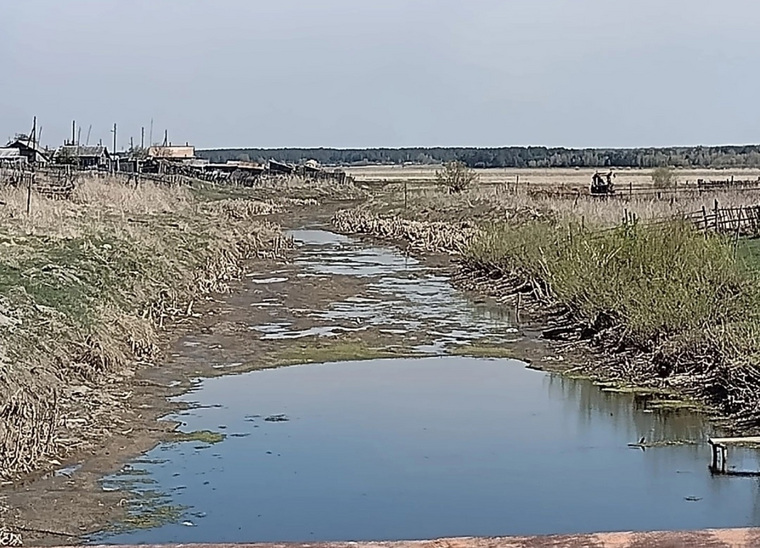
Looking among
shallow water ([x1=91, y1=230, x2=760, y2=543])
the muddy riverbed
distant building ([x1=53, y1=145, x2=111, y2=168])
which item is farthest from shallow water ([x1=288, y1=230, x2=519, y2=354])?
distant building ([x1=53, y1=145, x2=111, y2=168])

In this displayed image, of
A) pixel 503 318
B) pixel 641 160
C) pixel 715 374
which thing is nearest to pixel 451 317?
pixel 503 318

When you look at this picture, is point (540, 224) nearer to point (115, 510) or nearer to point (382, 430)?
point (382, 430)

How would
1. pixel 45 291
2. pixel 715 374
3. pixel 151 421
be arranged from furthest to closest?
pixel 45 291, pixel 715 374, pixel 151 421

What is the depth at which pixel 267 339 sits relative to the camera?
62.1 feet

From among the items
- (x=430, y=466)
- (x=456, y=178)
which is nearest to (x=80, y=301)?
(x=430, y=466)

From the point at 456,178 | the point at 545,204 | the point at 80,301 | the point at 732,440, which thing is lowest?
the point at 732,440

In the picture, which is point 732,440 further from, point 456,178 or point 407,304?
point 456,178

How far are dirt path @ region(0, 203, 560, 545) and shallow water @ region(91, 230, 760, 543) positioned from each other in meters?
0.32

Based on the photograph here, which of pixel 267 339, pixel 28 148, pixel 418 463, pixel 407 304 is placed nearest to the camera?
pixel 418 463

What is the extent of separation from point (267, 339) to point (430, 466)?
8.24 metres

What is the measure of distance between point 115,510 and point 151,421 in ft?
10.6

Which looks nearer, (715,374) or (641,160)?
(715,374)

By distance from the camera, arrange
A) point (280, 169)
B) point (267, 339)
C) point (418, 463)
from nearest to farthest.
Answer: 1. point (418, 463)
2. point (267, 339)
3. point (280, 169)

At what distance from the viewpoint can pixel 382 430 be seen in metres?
12.6
